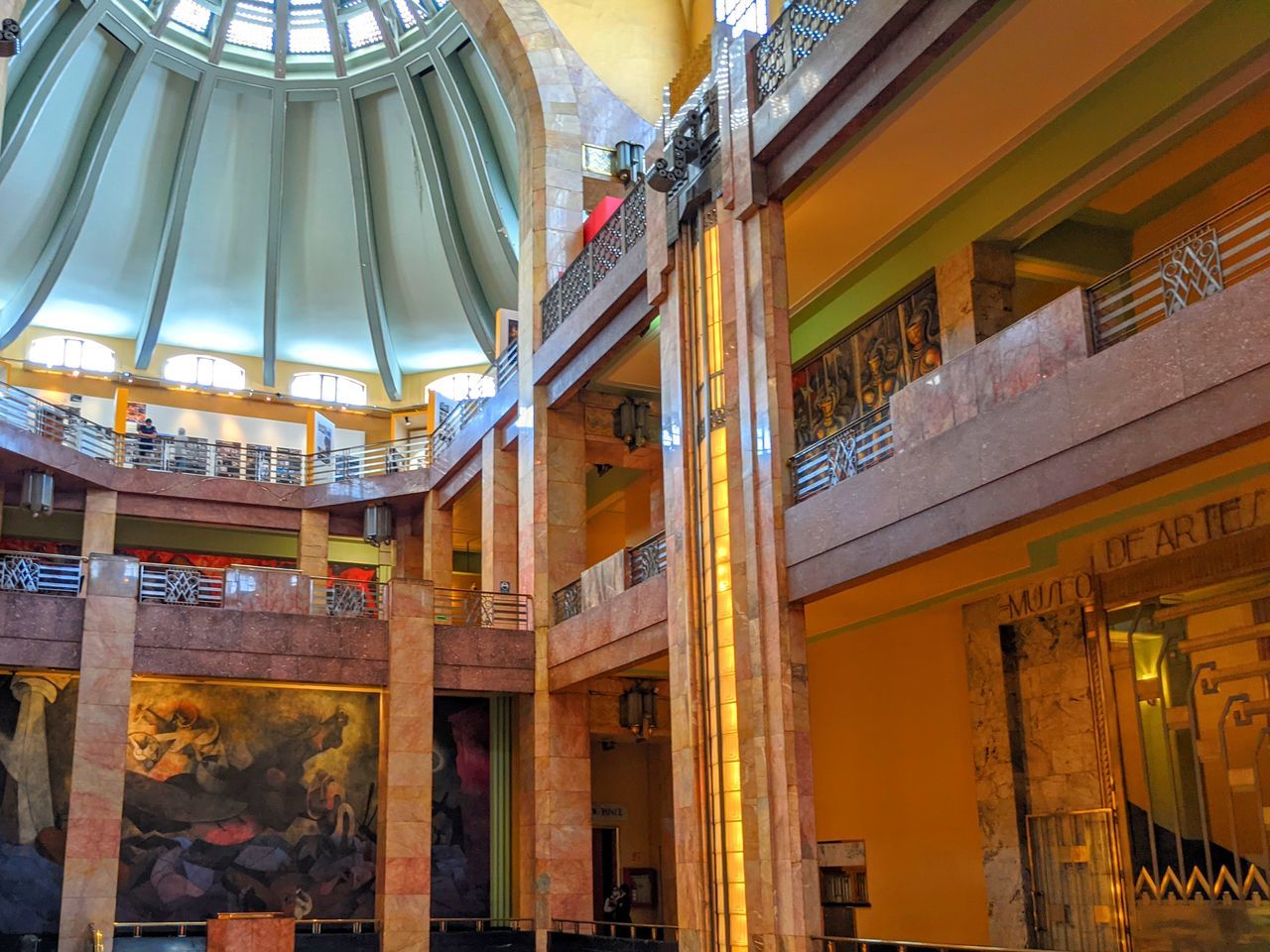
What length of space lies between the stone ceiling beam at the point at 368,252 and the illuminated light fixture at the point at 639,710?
9.96 meters

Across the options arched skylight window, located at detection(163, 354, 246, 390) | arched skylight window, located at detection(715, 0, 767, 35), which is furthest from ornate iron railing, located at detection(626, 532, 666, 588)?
arched skylight window, located at detection(163, 354, 246, 390)

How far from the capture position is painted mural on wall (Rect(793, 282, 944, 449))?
35.6 ft

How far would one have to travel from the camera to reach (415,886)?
487 inches

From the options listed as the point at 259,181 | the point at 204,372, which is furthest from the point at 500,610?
the point at 259,181

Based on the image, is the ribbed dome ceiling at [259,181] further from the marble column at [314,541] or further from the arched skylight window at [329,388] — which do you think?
the marble column at [314,541]

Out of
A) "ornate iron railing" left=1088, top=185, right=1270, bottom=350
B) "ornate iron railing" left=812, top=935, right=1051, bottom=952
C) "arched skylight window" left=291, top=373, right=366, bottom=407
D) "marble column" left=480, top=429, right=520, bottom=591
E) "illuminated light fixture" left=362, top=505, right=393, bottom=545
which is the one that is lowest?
"ornate iron railing" left=812, top=935, right=1051, bottom=952

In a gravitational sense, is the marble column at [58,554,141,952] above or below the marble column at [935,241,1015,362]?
below

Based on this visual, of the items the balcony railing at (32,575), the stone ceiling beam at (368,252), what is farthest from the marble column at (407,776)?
the stone ceiling beam at (368,252)

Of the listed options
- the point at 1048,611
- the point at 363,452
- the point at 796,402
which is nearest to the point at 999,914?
the point at 1048,611

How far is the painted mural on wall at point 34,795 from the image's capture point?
1323 cm

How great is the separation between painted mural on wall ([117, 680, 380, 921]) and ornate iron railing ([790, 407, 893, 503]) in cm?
756

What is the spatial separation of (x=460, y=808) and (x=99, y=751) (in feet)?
13.8

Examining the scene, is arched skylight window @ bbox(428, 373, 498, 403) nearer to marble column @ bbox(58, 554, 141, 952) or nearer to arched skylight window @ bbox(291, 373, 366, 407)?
arched skylight window @ bbox(291, 373, 366, 407)

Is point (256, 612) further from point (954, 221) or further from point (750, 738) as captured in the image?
point (954, 221)
